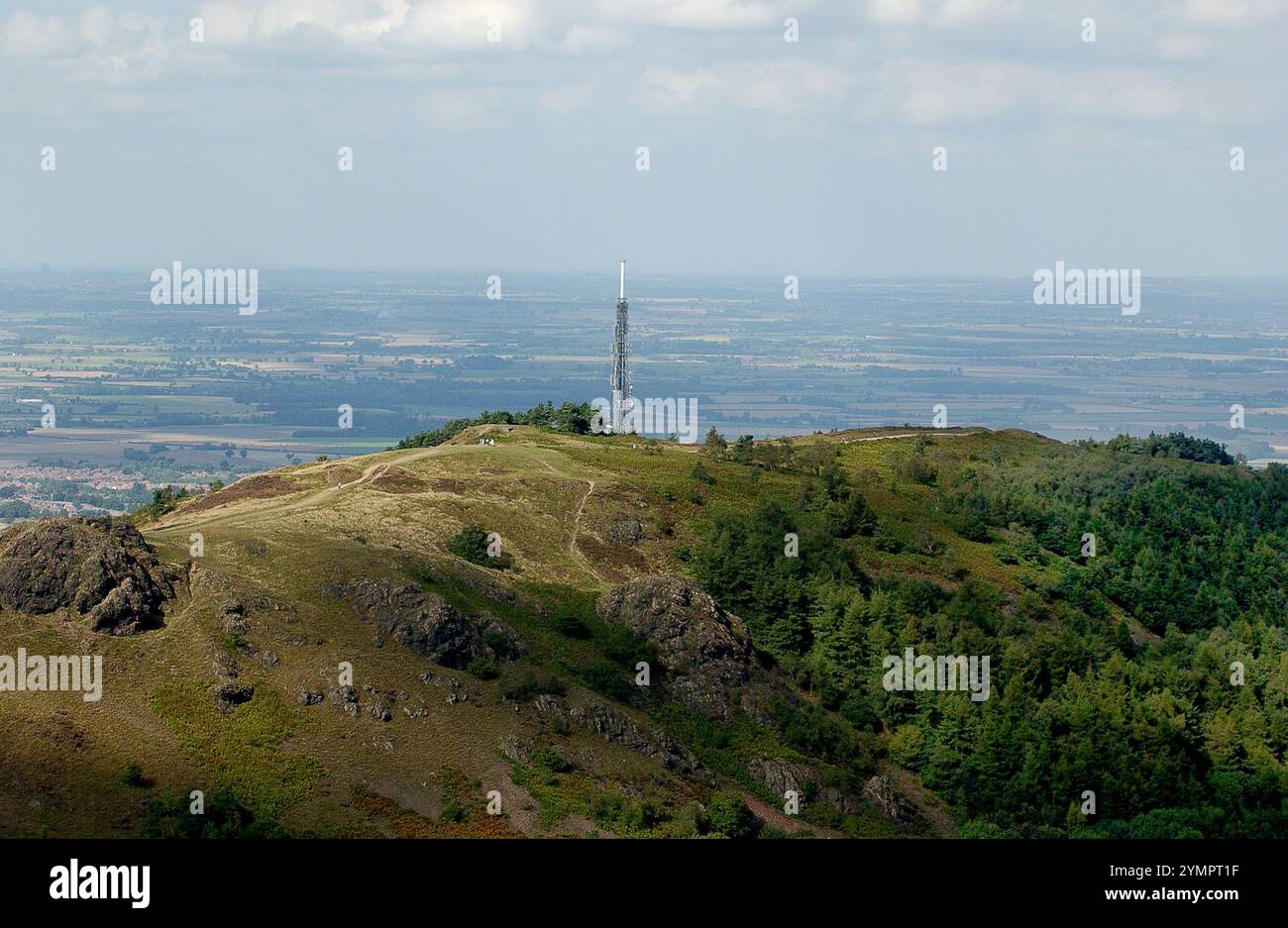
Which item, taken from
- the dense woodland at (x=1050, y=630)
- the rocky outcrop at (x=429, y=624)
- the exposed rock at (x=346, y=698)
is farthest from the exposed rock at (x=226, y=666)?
the dense woodland at (x=1050, y=630)

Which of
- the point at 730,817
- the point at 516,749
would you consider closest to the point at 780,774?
the point at 730,817

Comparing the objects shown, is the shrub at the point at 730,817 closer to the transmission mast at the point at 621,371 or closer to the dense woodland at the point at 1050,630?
the dense woodland at the point at 1050,630

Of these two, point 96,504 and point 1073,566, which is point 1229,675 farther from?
point 96,504

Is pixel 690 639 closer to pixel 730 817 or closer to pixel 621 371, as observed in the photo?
pixel 730 817

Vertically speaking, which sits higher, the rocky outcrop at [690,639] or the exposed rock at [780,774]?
the rocky outcrop at [690,639]
